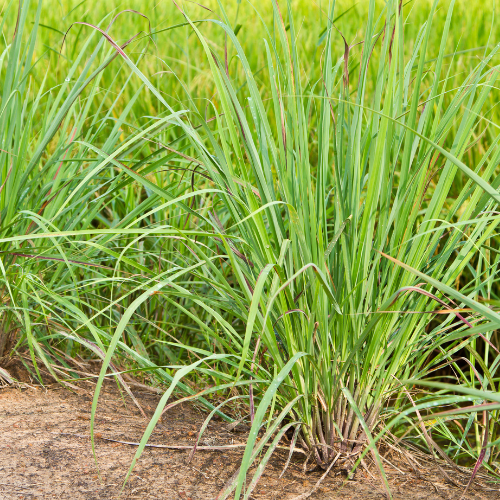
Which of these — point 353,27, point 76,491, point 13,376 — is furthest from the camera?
point 353,27

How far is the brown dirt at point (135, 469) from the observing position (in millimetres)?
923

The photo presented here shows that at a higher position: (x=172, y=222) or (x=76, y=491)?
(x=172, y=222)

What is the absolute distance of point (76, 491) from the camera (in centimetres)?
91

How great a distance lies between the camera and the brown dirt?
92 centimetres

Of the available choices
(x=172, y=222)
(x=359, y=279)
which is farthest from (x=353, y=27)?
(x=359, y=279)

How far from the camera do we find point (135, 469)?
98 centimetres

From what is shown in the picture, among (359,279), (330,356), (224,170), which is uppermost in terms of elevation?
(224,170)

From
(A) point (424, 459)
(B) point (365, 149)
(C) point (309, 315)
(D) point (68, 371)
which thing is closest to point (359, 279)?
(C) point (309, 315)

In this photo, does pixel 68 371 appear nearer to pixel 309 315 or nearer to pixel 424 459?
pixel 309 315

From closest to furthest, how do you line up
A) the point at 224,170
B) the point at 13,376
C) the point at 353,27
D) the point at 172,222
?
1. the point at 224,170
2. the point at 13,376
3. the point at 172,222
4. the point at 353,27

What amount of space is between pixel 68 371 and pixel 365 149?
83 centimetres

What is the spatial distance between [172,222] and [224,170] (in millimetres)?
635

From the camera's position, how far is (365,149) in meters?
1.09

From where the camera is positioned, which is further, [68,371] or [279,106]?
[68,371]
